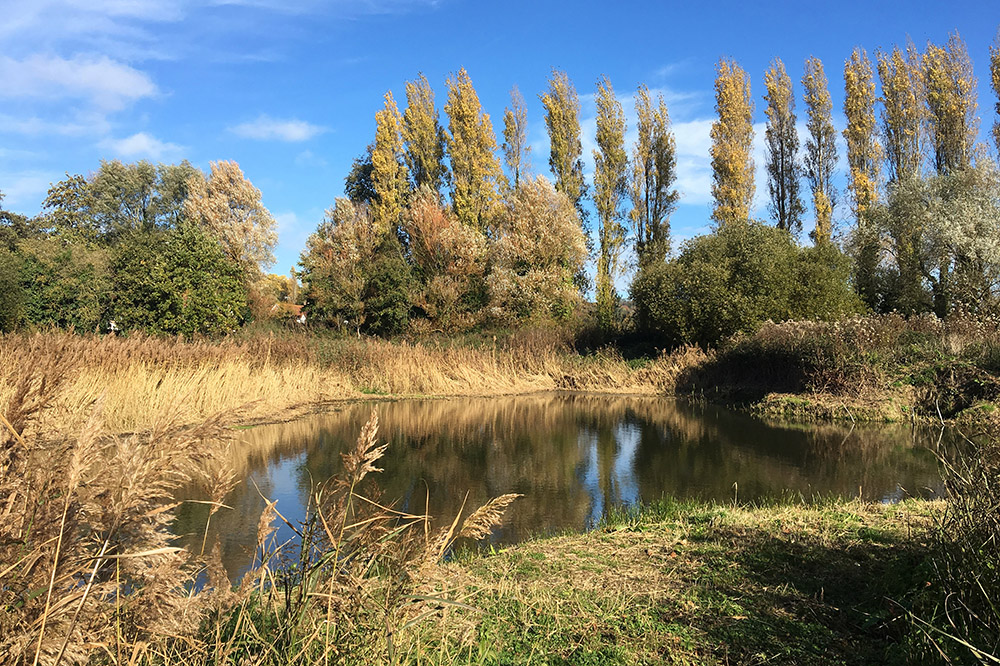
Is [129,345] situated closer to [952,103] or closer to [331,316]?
[331,316]

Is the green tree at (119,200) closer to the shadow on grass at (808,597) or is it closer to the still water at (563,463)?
the still water at (563,463)

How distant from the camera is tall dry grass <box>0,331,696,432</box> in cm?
959

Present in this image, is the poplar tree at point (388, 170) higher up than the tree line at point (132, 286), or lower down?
higher up

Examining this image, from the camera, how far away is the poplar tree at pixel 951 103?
24828 millimetres

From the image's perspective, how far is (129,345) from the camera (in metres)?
11.1

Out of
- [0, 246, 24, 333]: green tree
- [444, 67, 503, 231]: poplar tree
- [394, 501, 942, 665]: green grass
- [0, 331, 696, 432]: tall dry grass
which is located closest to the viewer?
[394, 501, 942, 665]: green grass

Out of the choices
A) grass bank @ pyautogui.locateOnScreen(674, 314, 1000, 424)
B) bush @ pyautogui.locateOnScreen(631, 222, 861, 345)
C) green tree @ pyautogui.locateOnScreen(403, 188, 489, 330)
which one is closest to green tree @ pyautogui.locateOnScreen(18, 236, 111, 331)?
green tree @ pyautogui.locateOnScreen(403, 188, 489, 330)

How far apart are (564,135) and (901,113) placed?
14.0 meters

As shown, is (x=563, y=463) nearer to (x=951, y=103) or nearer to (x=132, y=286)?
(x=132, y=286)

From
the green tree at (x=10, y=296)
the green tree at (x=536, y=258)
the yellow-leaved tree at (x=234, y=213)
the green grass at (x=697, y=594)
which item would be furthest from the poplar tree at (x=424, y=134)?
the green grass at (x=697, y=594)

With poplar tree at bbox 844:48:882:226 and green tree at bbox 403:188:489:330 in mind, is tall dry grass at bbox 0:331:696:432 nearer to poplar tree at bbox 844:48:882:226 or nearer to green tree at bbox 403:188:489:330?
green tree at bbox 403:188:489:330

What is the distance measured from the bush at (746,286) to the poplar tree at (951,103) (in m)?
8.75

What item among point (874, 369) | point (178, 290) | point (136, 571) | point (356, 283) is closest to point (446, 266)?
point (356, 283)

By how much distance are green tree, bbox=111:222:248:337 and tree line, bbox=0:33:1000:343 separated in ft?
0.33
